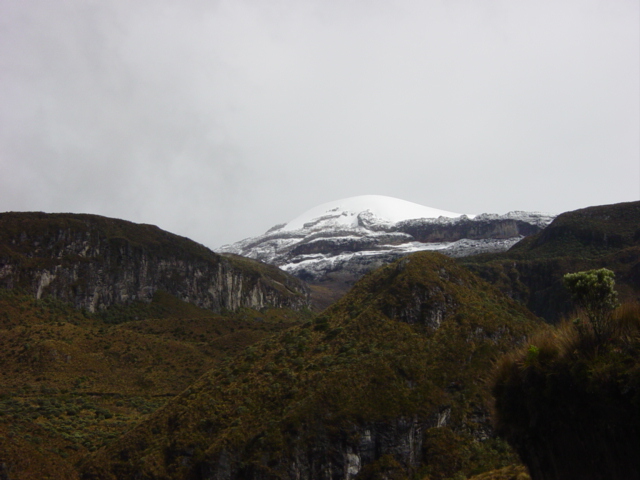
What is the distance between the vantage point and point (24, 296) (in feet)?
383

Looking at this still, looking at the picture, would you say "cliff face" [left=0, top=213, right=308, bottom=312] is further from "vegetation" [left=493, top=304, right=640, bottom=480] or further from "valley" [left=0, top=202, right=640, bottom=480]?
"vegetation" [left=493, top=304, right=640, bottom=480]

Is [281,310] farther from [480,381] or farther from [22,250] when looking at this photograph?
[480,381]

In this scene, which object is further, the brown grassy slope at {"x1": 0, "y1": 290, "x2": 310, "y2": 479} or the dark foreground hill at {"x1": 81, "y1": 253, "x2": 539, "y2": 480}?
the brown grassy slope at {"x1": 0, "y1": 290, "x2": 310, "y2": 479}

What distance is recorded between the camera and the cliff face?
126 meters

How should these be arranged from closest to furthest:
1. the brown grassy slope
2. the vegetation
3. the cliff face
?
the vegetation < the brown grassy slope < the cliff face

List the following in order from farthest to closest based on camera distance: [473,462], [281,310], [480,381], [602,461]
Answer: [281,310]
[480,381]
[473,462]
[602,461]

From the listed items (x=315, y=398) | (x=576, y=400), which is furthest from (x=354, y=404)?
(x=576, y=400)

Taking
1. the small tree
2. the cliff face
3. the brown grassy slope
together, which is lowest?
the brown grassy slope

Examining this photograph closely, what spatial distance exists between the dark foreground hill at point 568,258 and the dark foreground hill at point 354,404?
6852 cm

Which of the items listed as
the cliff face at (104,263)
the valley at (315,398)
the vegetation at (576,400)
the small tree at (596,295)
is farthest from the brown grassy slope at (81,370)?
the small tree at (596,295)

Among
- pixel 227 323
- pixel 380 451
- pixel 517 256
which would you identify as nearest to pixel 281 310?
pixel 227 323

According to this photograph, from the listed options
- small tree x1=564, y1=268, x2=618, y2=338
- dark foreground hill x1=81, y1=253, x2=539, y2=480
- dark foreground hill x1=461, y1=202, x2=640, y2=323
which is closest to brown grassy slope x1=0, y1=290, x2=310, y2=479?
dark foreground hill x1=81, y1=253, x2=539, y2=480

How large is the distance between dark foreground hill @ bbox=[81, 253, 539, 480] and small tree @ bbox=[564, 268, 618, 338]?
17.9 metres

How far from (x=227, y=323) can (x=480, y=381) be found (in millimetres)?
94749
